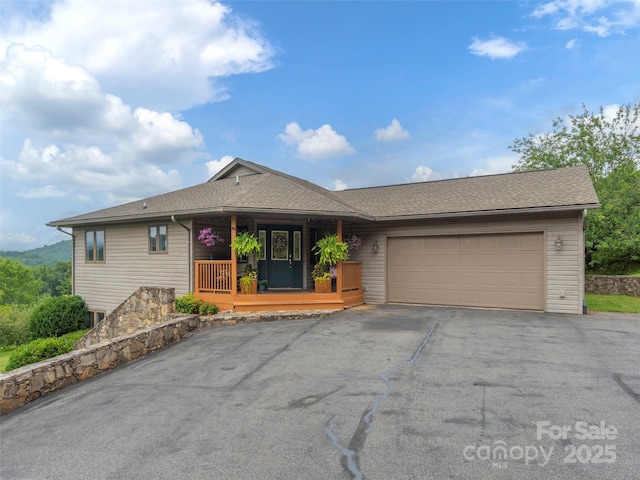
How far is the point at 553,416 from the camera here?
13.2ft

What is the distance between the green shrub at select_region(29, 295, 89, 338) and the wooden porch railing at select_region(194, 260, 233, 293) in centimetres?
623

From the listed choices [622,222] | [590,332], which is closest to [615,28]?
[622,222]

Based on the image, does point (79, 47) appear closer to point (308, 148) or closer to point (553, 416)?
point (308, 148)

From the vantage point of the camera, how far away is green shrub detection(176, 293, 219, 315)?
399 inches

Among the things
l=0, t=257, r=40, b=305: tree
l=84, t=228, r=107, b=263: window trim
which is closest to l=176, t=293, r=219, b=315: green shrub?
l=84, t=228, r=107, b=263: window trim

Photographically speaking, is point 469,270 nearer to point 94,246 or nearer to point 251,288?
point 251,288

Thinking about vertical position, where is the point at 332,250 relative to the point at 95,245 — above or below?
below

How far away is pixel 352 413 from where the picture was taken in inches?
165

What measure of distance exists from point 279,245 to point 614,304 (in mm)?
10862

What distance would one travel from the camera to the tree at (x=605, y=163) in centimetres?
1663

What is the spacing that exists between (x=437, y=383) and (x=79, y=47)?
55.5 ft

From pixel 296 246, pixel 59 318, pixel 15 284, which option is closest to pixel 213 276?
pixel 296 246

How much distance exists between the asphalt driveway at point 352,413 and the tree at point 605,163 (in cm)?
1141

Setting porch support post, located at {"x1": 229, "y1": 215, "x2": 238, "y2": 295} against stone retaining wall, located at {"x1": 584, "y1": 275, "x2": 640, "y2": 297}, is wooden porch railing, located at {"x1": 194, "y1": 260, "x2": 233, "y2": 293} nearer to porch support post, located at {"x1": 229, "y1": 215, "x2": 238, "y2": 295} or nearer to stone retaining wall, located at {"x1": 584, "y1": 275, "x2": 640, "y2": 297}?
porch support post, located at {"x1": 229, "y1": 215, "x2": 238, "y2": 295}
